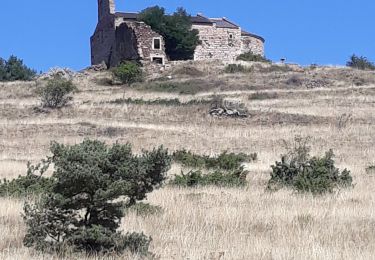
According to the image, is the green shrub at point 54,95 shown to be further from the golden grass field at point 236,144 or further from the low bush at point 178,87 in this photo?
the low bush at point 178,87

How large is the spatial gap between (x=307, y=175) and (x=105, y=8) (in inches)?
2527

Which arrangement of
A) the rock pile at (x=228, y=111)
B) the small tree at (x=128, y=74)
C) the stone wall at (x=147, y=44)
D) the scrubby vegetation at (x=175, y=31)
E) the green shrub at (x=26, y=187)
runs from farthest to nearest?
the scrubby vegetation at (x=175, y=31) → the stone wall at (x=147, y=44) → the small tree at (x=128, y=74) → the rock pile at (x=228, y=111) → the green shrub at (x=26, y=187)

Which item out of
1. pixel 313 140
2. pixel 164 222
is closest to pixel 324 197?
pixel 164 222

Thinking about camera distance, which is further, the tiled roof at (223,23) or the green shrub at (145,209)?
the tiled roof at (223,23)

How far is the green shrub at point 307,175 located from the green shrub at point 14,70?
68657mm

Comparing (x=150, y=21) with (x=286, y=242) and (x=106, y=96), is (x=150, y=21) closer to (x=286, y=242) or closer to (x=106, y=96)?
(x=106, y=96)

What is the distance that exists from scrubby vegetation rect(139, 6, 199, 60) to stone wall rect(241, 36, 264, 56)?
9517 millimetres

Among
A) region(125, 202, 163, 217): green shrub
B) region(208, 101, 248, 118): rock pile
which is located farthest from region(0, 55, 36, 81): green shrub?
region(125, 202, 163, 217): green shrub

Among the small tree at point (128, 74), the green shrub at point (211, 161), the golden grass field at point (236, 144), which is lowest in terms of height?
the green shrub at point (211, 161)

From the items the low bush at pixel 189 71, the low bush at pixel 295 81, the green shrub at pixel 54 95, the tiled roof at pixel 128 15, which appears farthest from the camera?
the tiled roof at pixel 128 15

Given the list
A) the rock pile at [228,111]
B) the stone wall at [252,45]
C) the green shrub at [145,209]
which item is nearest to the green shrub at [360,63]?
the stone wall at [252,45]

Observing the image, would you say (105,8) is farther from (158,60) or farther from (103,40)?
(158,60)

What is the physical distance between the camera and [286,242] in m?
8.54

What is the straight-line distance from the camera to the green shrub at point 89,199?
25.6 feet
